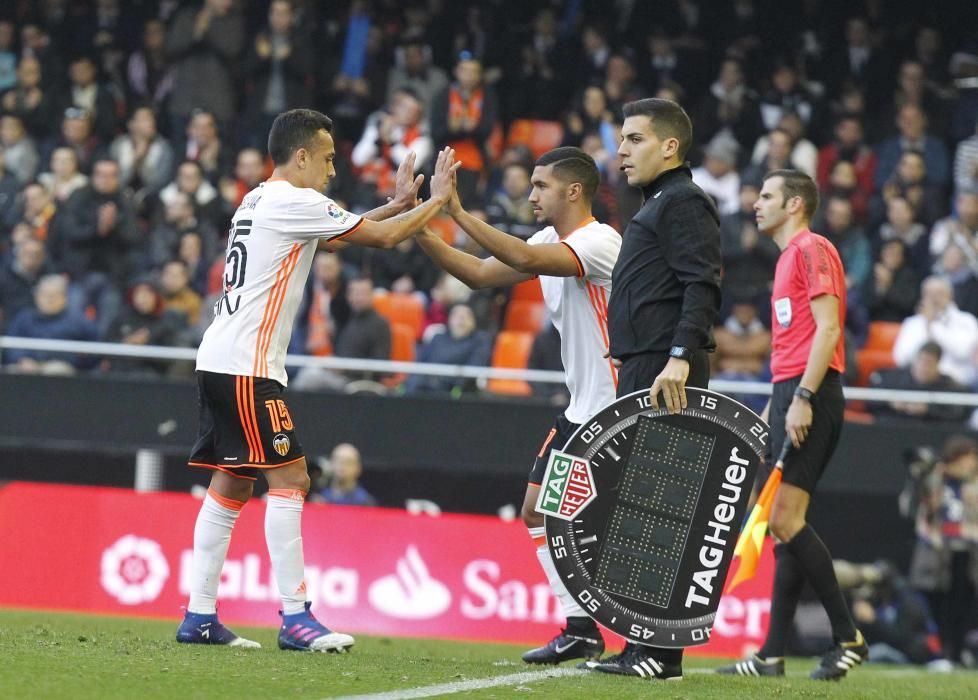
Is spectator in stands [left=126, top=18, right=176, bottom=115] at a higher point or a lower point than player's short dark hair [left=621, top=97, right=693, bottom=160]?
higher

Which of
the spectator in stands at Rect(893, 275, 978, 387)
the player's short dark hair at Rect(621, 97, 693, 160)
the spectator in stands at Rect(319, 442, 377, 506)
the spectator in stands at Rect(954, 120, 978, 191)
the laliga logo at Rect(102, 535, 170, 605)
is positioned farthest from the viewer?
the spectator in stands at Rect(954, 120, 978, 191)

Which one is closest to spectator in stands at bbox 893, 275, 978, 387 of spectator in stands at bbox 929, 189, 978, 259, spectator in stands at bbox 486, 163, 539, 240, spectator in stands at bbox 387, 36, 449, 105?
spectator in stands at bbox 929, 189, 978, 259

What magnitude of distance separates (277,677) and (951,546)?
299 inches

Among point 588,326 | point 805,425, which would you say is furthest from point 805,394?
point 588,326

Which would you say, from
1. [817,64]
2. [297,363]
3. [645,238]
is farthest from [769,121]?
[645,238]

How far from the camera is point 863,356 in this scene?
1417cm

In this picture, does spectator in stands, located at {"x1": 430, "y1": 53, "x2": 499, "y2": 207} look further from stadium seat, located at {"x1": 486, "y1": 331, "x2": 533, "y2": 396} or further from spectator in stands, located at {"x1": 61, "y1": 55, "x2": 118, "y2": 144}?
spectator in stands, located at {"x1": 61, "y1": 55, "x2": 118, "y2": 144}

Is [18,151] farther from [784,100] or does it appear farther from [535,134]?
[784,100]

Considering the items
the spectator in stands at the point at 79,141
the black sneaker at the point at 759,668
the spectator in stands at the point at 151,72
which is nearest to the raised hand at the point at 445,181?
the black sneaker at the point at 759,668

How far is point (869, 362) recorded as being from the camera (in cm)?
1410

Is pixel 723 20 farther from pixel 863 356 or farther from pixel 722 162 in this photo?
pixel 863 356

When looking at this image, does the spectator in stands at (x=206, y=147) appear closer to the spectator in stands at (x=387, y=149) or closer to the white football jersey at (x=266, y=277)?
the spectator in stands at (x=387, y=149)

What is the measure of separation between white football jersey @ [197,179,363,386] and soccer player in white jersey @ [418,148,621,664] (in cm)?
52

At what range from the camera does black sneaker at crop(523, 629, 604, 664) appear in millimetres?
7145
